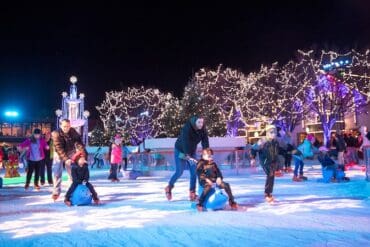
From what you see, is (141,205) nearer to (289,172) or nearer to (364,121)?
(289,172)

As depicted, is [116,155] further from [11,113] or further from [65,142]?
[11,113]

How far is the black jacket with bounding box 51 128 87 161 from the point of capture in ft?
23.5

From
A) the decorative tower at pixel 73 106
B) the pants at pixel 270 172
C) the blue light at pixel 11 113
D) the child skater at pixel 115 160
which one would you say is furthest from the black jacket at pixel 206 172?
the blue light at pixel 11 113

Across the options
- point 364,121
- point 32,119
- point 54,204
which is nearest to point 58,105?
point 32,119

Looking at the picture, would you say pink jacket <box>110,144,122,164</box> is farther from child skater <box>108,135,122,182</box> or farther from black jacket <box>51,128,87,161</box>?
black jacket <box>51,128,87,161</box>

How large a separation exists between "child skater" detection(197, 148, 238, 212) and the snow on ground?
25 cm

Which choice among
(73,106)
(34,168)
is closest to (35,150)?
(34,168)

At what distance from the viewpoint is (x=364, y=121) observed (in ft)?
135

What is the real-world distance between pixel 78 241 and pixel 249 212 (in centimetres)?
262

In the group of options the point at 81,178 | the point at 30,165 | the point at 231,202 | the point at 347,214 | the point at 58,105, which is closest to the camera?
the point at 347,214

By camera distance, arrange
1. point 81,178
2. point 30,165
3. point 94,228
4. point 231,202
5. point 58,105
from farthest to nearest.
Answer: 1. point 58,105
2. point 30,165
3. point 81,178
4. point 231,202
5. point 94,228

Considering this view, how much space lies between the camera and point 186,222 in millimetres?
5438

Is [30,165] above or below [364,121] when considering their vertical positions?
below

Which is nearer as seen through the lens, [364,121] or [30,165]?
[30,165]
